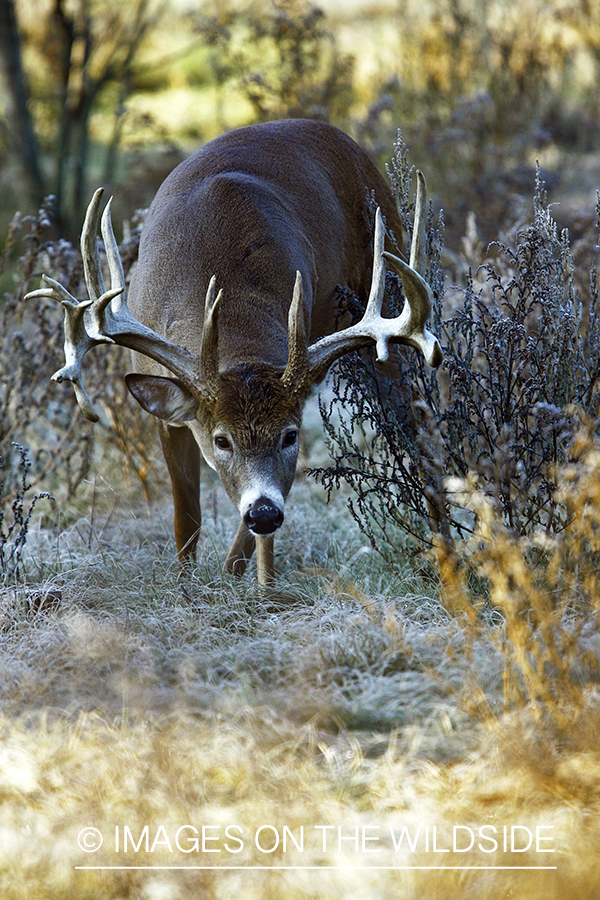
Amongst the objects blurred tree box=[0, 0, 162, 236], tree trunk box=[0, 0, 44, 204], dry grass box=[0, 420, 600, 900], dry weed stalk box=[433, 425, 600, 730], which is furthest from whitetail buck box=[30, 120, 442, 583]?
blurred tree box=[0, 0, 162, 236]

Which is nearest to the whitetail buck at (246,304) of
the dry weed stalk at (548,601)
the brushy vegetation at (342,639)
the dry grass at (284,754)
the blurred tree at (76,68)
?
the brushy vegetation at (342,639)

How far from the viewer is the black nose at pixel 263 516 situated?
3.75 m

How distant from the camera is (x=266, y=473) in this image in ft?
12.8

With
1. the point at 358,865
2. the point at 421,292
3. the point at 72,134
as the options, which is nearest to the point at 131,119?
the point at 72,134

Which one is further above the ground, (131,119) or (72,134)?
(72,134)

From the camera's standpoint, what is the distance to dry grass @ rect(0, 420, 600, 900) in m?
2.63

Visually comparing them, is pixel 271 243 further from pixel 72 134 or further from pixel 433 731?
pixel 72 134

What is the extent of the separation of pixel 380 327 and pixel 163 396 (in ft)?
2.95

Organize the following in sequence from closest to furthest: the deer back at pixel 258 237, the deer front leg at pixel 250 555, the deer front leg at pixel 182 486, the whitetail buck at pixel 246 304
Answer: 1. the whitetail buck at pixel 246 304
2. the deer back at pixel 258 237
3. the deer front leg at pixel 250 555
4. the deer front leg at pixel 182 486

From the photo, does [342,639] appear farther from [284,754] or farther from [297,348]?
[297,348]

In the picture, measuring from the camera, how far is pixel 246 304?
430 cm

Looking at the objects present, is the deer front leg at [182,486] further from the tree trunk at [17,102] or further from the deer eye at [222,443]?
the tree trunk at [17,102]

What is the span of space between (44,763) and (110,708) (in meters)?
0.29

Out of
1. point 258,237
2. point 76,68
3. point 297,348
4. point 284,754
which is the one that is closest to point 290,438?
point 297,348
